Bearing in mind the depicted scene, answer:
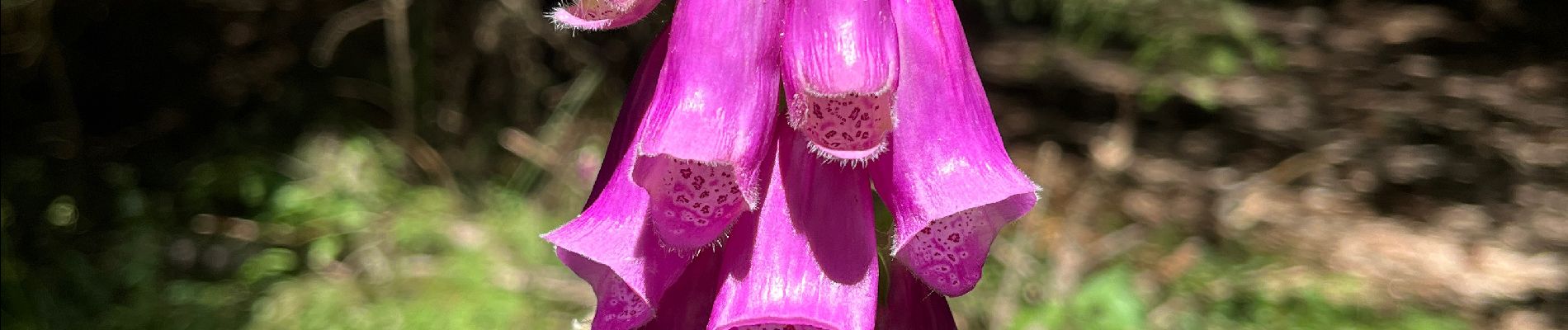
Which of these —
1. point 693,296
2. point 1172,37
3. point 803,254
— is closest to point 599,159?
point 1172,37

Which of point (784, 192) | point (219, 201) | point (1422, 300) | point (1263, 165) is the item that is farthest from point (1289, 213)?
point (219, 201)

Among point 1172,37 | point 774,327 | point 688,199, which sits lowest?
point 774,327

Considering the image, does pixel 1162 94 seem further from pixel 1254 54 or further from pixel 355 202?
pixel 355 202

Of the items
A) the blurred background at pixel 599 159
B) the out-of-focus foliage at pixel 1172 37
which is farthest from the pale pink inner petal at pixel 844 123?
the out-of-focus foliage at pixel 1172 37

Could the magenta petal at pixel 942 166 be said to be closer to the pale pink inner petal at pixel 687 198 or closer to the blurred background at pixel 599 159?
the pale pink inner petal at pixel 687 198

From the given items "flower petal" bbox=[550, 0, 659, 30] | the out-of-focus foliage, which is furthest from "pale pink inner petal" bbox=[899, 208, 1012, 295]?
the out-of-focus foliage

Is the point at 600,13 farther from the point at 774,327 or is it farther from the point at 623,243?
the point at 774,327
